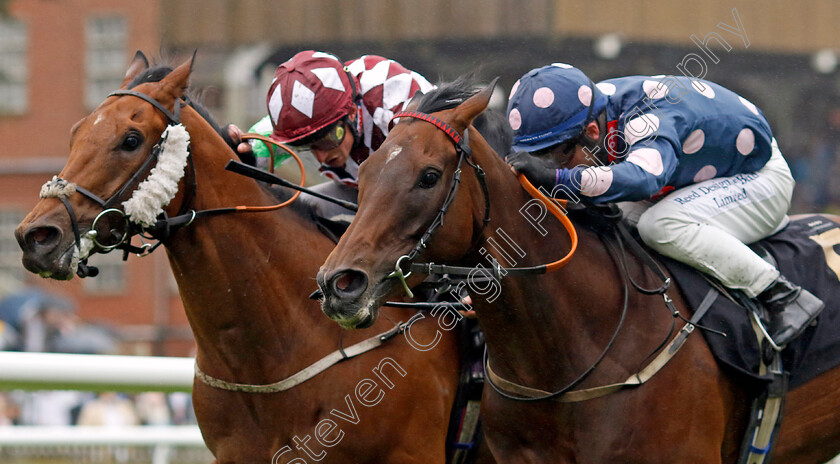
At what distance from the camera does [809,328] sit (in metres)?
3.29

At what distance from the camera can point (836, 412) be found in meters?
3.38

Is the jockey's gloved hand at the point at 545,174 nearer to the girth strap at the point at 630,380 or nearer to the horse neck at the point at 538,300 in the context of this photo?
the horse neck at the point at 538,300

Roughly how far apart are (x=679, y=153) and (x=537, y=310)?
0.69 m

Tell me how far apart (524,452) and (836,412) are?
1126 mm

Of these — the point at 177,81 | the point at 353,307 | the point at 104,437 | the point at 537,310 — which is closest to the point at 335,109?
the point at 177,81

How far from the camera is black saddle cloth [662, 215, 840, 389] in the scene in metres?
3.12

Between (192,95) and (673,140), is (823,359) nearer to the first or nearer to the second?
(673,140)

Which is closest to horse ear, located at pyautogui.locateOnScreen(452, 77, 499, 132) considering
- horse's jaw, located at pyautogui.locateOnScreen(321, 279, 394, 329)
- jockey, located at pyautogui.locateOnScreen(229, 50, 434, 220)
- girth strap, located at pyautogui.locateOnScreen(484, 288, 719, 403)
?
horse's jaw, located at pyautogui.locateOnScreen(321, 279, 394, 329)

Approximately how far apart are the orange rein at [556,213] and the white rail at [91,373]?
2.09m

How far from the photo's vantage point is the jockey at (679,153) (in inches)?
124

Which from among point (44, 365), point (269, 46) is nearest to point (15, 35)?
point (269, 46)

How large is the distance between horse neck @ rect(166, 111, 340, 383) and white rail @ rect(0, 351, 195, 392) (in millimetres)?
1105

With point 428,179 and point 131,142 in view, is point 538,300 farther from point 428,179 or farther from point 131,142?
point 131,142

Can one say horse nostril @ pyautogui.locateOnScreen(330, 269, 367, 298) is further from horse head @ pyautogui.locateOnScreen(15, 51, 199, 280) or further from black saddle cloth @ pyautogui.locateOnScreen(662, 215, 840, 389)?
black saddle cloth @ pyautogui.locateOnScreen(662, 215, 840, 389)
